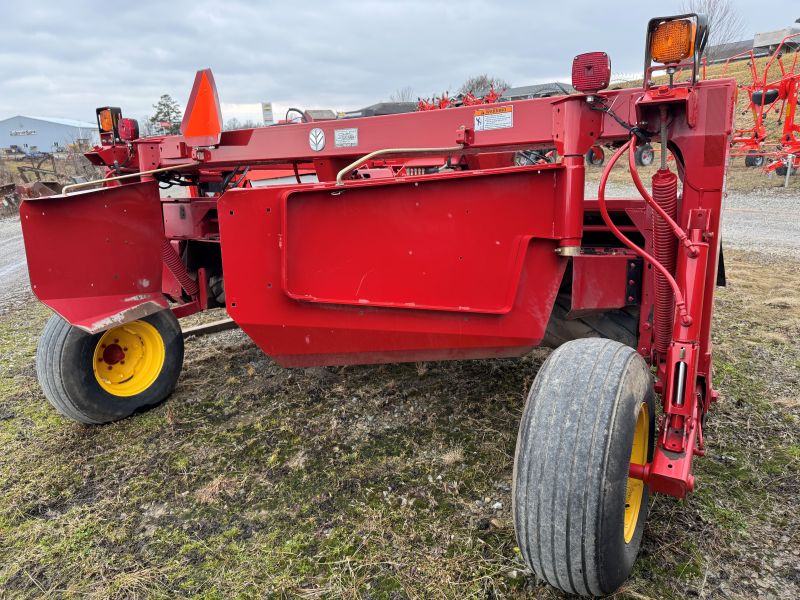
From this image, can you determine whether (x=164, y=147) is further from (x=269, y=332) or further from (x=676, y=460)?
(x=676, y=460)

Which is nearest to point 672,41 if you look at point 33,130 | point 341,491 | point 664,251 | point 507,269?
point 664,251

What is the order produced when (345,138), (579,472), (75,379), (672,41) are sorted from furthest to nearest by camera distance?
(75,379) → (345,138) → (672,41) → (579,472)

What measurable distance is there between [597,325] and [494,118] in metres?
1.20

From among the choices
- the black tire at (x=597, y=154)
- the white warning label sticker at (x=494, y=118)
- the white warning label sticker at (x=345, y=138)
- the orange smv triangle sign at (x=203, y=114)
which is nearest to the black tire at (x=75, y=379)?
the orange smv triangle sign at (x=203, y=114)

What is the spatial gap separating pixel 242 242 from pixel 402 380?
1750 millimetres

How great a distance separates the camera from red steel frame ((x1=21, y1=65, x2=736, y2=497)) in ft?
7.48

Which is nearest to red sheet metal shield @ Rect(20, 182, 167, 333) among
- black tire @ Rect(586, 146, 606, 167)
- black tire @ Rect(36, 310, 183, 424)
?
black tire @ Rect(36, 310, 183, 424)

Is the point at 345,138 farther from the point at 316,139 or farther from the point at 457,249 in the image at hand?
the point at 457,249

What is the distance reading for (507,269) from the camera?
7.96 ft

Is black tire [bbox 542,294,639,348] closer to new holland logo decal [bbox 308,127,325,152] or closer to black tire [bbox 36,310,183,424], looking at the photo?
new holland logo decal [bbox 308,127,325,152]

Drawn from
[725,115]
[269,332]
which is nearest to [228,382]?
[269,332]

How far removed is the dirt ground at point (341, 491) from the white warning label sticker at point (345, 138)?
5.16 ft

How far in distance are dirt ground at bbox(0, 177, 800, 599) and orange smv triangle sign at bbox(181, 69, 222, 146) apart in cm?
164

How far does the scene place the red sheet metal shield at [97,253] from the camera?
2.87 m
